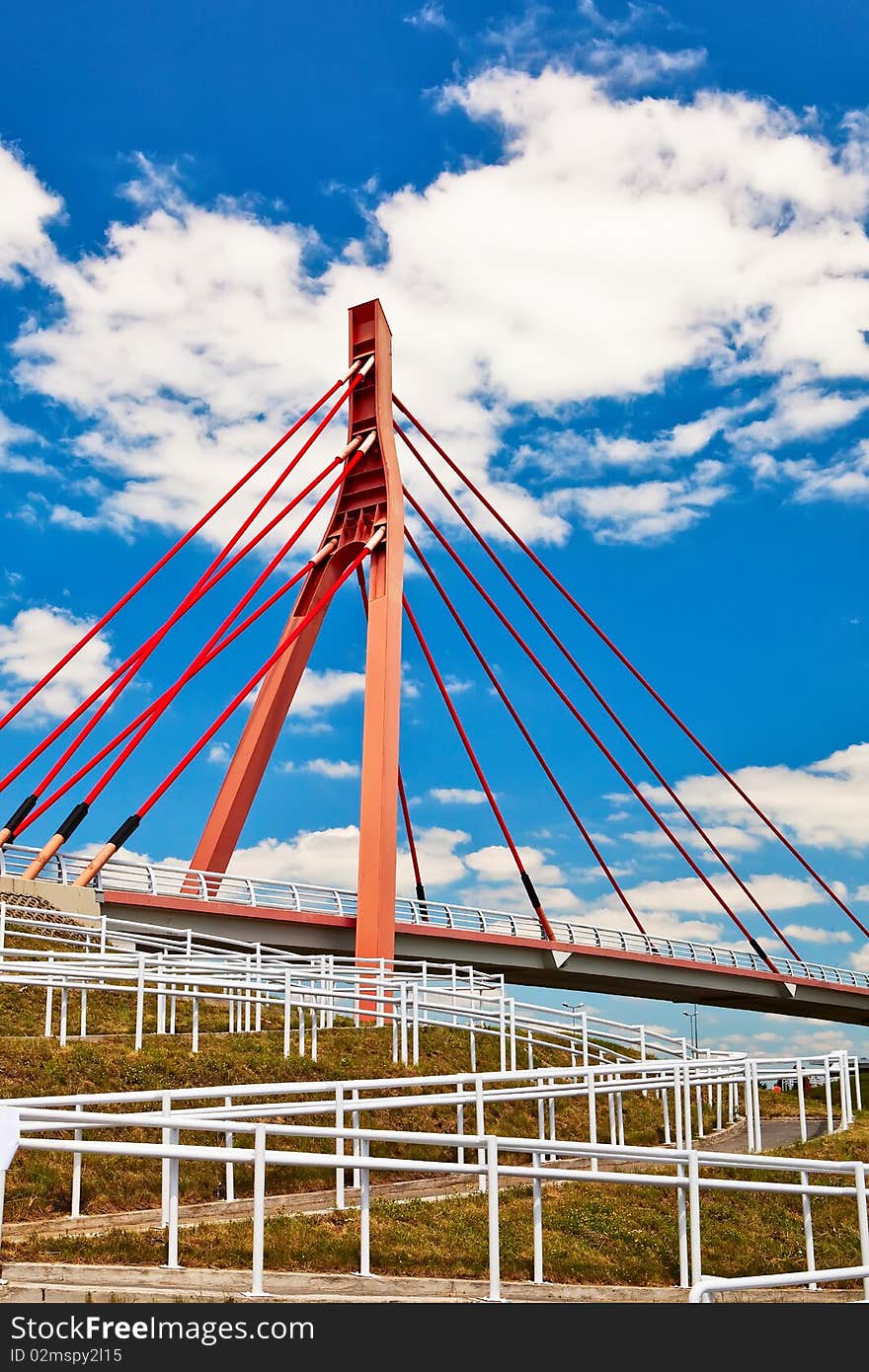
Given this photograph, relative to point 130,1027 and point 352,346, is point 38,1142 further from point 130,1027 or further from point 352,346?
point 352,346

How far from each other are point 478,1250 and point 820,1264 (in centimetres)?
396

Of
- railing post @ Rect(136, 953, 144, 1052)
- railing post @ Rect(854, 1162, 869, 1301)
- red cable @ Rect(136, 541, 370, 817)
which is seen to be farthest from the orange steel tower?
railing post @ Rect(854, 1162, 869, 1301)

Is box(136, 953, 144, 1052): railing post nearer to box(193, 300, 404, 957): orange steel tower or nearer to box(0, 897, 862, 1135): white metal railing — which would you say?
box(0, 897, 862, 1135): white metal railing

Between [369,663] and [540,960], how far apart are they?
14205 mm

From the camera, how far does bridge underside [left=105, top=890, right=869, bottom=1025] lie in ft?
117

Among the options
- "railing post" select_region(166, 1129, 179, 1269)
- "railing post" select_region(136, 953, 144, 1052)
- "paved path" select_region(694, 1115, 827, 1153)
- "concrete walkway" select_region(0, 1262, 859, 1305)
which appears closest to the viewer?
"concrete walkway" select_region(0, 1262, 859, 1305)

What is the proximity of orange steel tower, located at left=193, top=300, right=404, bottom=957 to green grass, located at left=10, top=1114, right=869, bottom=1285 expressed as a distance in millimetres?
21568

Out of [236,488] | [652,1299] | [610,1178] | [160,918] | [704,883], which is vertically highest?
[236,488]

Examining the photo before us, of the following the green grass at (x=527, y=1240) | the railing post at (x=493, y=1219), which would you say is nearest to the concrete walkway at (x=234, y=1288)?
the railing post at (x=493, y=1219)

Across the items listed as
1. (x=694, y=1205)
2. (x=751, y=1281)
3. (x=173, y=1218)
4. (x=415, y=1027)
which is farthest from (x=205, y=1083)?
(x=751, y=1281)

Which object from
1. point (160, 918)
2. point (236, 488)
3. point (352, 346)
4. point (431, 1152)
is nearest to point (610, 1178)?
point (431, 1152)

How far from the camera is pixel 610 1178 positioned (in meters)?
9.45

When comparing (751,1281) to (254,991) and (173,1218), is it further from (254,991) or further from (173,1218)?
(254,991)

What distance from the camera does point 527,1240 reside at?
36.5 ft
